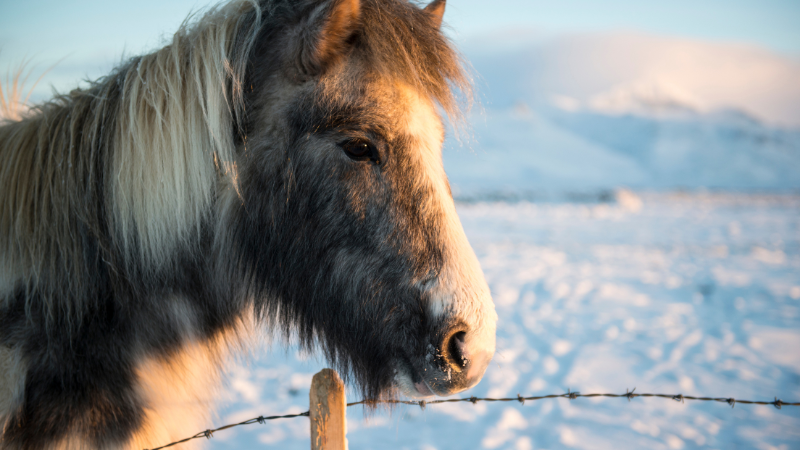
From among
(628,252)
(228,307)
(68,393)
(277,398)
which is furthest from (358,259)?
(628,252)

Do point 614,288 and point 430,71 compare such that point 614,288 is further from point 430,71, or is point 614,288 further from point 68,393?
point 68,393

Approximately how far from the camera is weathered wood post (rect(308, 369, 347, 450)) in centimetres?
130

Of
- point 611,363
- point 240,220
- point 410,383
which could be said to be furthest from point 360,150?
point 611,363

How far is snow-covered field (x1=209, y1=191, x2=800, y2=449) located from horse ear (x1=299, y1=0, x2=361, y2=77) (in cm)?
134

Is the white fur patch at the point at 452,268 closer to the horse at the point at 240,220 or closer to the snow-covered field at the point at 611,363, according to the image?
the horse at the point at 240,220

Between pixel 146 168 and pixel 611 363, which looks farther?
pixel 611 363

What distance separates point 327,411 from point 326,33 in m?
1.18

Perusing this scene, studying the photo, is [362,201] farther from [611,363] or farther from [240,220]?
[611,363]

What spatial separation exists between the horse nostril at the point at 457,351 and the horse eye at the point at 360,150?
0.62 m

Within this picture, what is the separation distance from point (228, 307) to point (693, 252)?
12326 millimetres

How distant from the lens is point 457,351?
1402mm

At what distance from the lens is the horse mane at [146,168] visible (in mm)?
1504

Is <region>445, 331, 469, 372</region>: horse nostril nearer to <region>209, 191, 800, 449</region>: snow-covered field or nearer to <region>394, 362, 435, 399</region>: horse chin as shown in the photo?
<region>394, 362, 435, 399</region>: horse chin

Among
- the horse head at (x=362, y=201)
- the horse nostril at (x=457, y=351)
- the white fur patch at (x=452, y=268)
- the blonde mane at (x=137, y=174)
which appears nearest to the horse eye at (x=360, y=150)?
the horse head at (x=362, y=201)
